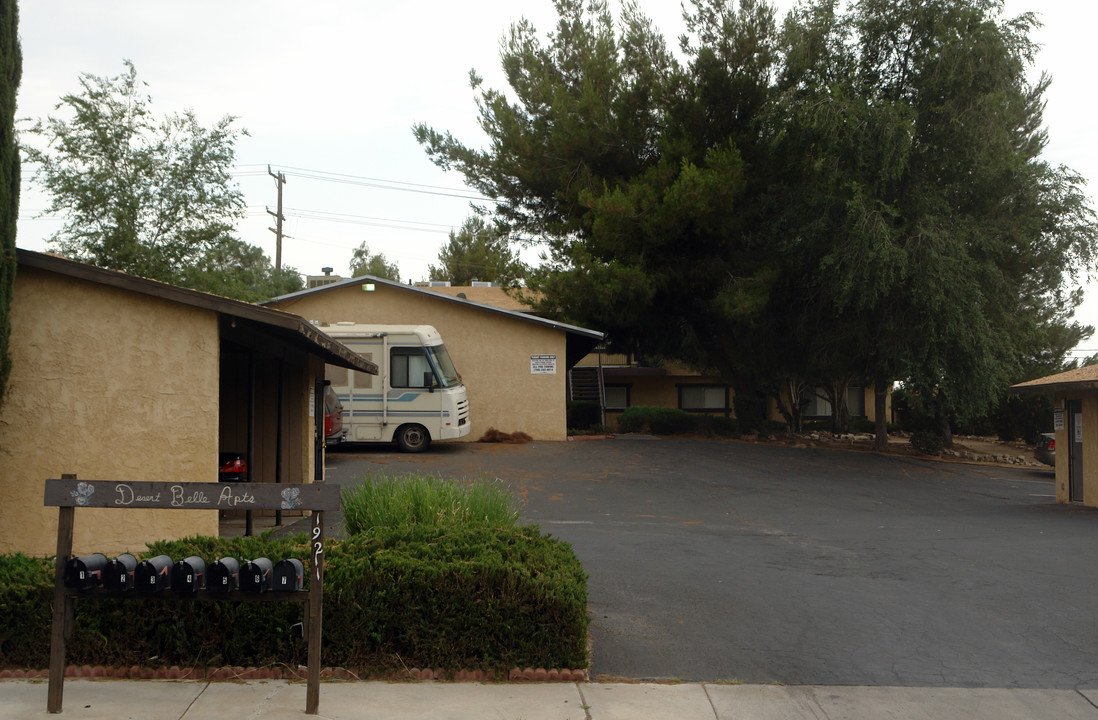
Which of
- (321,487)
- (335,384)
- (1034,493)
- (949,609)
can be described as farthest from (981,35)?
(321,487)

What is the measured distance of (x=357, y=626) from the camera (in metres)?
6.08

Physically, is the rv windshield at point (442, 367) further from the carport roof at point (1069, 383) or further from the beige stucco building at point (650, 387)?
the beige stucco building at point (650, 387)

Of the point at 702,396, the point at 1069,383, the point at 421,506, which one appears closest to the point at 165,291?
the point at 421,506

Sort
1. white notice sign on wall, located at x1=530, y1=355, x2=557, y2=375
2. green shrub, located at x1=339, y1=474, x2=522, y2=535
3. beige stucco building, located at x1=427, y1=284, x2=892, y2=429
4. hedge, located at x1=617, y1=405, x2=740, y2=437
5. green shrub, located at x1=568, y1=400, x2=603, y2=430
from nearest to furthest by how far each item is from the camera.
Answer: green shrub, located at x1=339, y1=474, x2=522, y2=535, white notice sign on wall, located at x1=530, y1=355, x2=557, y2=375, hedge, located at x1=617, y1=405, x2=740, y2=437, green shrub, located at x1=568, y1=400, x2=603, y2=430, beige stucco building, located at x1=427, y1=284, x2=892, y2=429

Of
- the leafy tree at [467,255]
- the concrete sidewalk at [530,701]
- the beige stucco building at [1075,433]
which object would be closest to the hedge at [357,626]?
the concrete sidewalk at [530,701]

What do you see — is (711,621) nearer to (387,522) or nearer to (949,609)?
(949,609)

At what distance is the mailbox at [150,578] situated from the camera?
5.42 meters

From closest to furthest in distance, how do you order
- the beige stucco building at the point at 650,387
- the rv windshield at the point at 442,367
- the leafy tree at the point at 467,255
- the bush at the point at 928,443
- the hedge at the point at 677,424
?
the rv windshield at the point at 442,367 → the bush at the point at 928,443 → the hedge at the point at 677,424 → the beige stucco building at the point at 650,387 → the leafy tree at the point at 467,255

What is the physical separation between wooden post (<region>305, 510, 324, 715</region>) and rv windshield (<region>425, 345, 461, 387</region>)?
15435 mm

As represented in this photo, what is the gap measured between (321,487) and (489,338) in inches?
762

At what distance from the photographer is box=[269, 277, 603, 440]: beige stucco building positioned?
24422 millimetres

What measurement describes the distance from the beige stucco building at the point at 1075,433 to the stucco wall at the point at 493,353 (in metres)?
11.2

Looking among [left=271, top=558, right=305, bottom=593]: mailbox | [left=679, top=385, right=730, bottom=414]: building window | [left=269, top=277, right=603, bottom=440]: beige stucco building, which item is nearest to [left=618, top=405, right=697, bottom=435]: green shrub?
[left=269, top=277, right=603, bottom=440]: beige stucco building

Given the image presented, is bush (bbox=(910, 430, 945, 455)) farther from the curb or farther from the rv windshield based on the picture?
the curb
